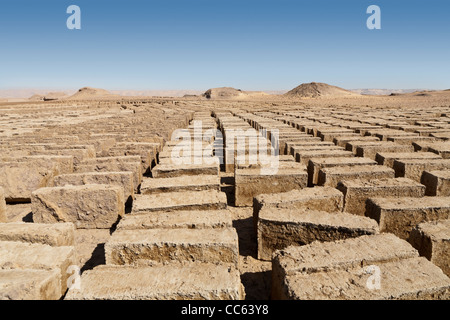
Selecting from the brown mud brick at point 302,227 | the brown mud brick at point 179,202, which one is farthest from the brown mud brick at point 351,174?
the brown mud brick at point 179,202

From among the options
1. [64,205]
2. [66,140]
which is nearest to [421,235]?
[64,205]

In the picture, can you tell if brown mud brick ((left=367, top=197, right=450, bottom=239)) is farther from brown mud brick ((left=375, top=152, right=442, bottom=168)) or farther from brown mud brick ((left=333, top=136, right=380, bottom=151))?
brown mud brick ((left=333, top=136, right=380, bottom=151))

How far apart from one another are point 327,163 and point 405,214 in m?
1.44

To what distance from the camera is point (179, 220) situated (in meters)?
2.37

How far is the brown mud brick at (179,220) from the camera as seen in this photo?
2.29 meters

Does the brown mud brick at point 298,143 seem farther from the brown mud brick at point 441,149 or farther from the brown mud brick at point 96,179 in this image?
the brown mud brick at point 96,179

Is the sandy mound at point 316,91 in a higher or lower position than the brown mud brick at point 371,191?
higher

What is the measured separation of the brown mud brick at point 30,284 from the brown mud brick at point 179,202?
0.88 m

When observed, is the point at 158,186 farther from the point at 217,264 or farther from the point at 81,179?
the point at 217,264

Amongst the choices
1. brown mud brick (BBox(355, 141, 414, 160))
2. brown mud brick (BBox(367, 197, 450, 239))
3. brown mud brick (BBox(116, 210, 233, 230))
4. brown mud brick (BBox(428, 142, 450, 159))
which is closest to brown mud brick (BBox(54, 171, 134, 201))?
brown mud brick (BBox(116, 210, 233, 230))

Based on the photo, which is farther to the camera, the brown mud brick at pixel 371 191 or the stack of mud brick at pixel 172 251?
the brown mud brick at pixel 371 191

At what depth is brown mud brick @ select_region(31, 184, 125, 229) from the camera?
9.95 ft
